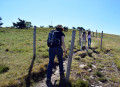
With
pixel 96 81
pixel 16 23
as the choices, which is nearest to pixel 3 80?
pixel 96 81

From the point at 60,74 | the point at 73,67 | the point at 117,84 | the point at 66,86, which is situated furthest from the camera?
the point at 73,67

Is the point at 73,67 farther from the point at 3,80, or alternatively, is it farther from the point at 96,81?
the point at 3,80

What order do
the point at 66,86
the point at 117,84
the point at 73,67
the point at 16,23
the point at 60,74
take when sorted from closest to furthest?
the point at 66,86, the point at 117,84, the point at 60,74, the point at 73,67, the point at 16,23

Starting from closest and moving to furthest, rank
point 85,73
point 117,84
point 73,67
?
point 117,84, point 85,73, point 73,67

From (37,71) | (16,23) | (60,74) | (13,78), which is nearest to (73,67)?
(60,74)

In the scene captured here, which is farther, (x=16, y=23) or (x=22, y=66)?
(x=16, y=23)

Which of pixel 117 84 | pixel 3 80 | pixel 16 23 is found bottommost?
pixel 117 84

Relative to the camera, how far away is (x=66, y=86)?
13.6 feet

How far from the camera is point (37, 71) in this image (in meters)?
5.07

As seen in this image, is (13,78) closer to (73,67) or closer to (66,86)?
(66,86)

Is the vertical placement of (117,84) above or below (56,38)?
below

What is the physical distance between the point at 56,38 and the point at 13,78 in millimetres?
2624

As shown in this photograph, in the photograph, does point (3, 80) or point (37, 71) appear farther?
point (37, 71)

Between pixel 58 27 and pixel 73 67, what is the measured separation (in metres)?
2.87
